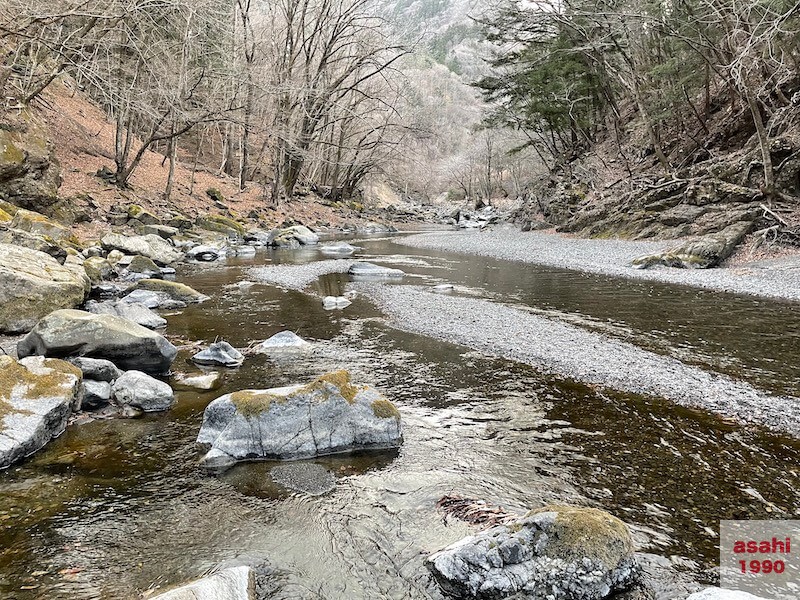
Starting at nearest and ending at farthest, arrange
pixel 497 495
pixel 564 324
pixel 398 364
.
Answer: pixel 497 495 → pixel 398 364 → pixel 564 324

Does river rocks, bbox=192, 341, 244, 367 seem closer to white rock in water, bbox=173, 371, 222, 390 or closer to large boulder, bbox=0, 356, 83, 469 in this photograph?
white rock in water, bbox=173, 371, 222, 390

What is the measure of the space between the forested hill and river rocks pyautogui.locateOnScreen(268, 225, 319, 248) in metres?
13.8

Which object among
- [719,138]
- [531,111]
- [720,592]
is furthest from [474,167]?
[720,592]

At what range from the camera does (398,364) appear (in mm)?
7379

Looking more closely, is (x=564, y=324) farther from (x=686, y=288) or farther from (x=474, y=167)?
(x=474, y=167)

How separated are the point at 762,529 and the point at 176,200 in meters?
27.6

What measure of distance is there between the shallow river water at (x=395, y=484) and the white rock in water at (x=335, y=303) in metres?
3.59

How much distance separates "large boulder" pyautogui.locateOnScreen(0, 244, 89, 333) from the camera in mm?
7648

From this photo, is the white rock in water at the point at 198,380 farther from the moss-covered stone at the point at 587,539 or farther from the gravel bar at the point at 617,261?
the gravel bar at the point at 617,261

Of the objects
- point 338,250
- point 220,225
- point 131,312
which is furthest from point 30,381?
point 220,225

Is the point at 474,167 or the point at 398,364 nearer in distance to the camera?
the point at 398,364

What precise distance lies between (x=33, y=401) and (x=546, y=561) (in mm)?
4722

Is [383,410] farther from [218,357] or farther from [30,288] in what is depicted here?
[30,288]

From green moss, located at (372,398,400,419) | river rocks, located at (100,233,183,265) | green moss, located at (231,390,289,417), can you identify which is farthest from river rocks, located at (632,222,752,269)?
river rocks, located at (100,233,183,265)
